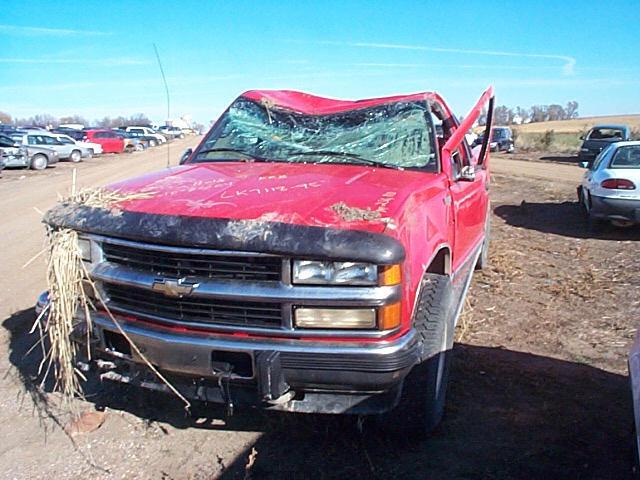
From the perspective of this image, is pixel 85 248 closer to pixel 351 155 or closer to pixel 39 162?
pixel 351 155

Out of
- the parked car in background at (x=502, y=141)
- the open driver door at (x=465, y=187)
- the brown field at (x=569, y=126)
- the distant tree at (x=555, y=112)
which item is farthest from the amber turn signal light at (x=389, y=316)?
the distant tree at (x=555, y=112)

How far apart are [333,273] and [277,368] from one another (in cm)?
50

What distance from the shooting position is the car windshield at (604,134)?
23.7 m

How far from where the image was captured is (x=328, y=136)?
4305 millimetres

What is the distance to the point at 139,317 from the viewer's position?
116 inches

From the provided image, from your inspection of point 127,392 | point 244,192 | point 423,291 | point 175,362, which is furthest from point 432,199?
point 127,392

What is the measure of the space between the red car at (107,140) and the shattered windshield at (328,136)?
119 ft

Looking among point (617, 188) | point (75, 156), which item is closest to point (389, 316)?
point (617, 188)

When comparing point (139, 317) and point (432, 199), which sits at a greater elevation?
point (432, 199)

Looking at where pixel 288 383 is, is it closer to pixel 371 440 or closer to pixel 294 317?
pixel 294 317

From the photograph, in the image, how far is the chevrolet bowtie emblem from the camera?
271 centimetres

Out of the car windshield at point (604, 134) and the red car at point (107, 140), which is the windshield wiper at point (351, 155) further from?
the red car at point (107, 140)

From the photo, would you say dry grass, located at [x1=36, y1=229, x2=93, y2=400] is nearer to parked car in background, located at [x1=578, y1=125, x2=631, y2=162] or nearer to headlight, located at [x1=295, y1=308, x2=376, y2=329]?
headlight, located at [x1=295, y1=308, x2=376, y2=329]

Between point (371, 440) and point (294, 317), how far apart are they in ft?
3.31
